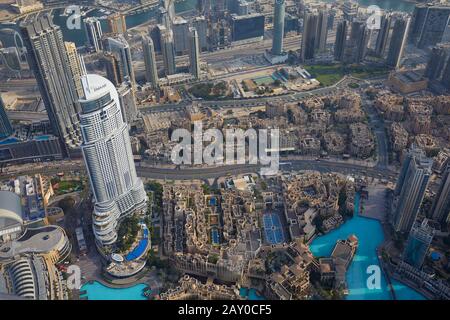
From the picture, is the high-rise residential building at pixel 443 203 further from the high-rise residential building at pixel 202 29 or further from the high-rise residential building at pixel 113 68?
the high-rise residential building at pixel 202 29

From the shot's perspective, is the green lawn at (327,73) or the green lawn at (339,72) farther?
the green lawn at (339,72)

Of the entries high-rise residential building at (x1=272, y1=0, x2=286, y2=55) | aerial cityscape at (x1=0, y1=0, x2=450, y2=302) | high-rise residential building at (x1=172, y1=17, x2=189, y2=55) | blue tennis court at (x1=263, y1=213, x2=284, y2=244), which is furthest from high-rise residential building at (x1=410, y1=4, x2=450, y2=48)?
blue tennis court at (x1=263, y1=213, x2=284, y2=244)

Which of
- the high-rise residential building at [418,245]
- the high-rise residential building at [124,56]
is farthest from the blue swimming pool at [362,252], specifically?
the high-rise residential building at [124,56]

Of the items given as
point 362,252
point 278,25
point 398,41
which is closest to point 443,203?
point 362,252

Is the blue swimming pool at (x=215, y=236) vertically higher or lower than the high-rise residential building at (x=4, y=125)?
lower

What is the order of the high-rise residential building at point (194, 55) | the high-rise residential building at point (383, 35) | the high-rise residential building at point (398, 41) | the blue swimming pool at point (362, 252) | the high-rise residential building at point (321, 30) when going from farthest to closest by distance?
the high-rise residential building at point (321, 30), the high-rise residential building at point (383, 35), the high-rise residential building at point (398, 41), the high-rise residential building at point (194, 55), the blue swimming pool at point (362, 252)

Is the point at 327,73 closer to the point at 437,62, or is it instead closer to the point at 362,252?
the point at 437,62
